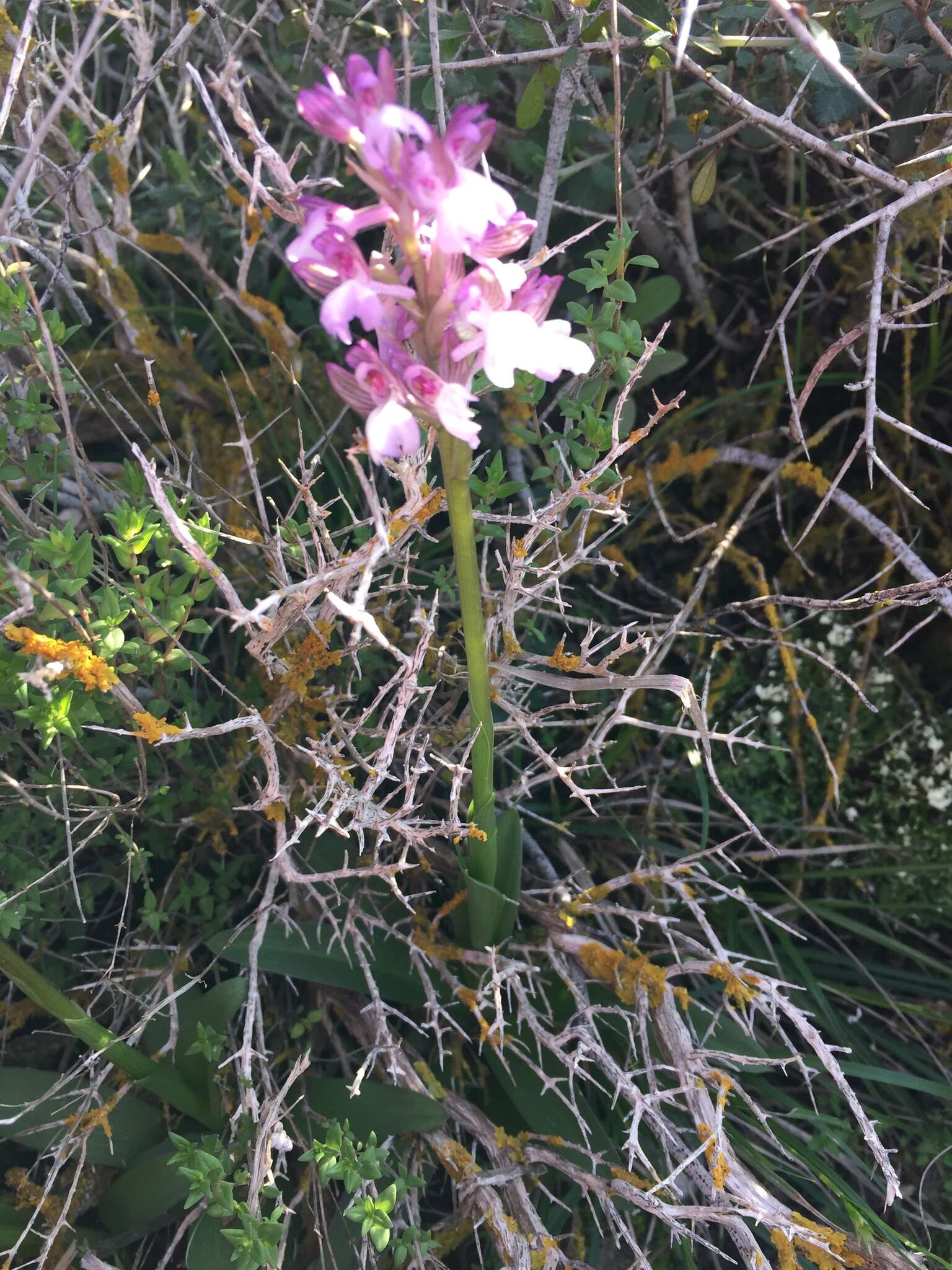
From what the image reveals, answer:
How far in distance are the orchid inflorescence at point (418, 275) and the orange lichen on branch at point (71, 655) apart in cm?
30

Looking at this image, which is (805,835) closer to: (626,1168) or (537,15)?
(626,1168)

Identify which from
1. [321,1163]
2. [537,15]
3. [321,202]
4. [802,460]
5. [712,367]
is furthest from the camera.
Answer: [712,367]

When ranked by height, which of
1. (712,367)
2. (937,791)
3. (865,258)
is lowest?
(937,791)

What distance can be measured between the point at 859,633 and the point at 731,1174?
78cm

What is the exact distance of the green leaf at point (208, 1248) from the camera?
85 centimetres

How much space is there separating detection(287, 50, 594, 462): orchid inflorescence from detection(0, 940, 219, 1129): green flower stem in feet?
1.89

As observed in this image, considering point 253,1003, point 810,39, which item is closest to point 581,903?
point 253,1003

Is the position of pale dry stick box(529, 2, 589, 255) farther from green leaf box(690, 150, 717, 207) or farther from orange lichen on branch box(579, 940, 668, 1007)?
orange lichen on branch box(579, 940, 668, 1007)

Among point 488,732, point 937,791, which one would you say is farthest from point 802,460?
point 488,732

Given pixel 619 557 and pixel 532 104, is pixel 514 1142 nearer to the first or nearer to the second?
A: pixel 619 557

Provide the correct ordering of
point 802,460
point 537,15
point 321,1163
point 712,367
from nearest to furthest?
point 321,1163, point 537,15, point 802,460, point 712,367

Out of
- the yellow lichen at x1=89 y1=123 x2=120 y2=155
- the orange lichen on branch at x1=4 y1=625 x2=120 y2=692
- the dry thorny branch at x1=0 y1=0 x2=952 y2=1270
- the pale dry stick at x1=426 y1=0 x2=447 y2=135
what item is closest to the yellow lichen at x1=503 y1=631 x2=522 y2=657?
the dry thorny branch at x1=0 y1=0 x2=952 y2=1270

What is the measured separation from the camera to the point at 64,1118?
97cm

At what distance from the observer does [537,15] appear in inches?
38.5
